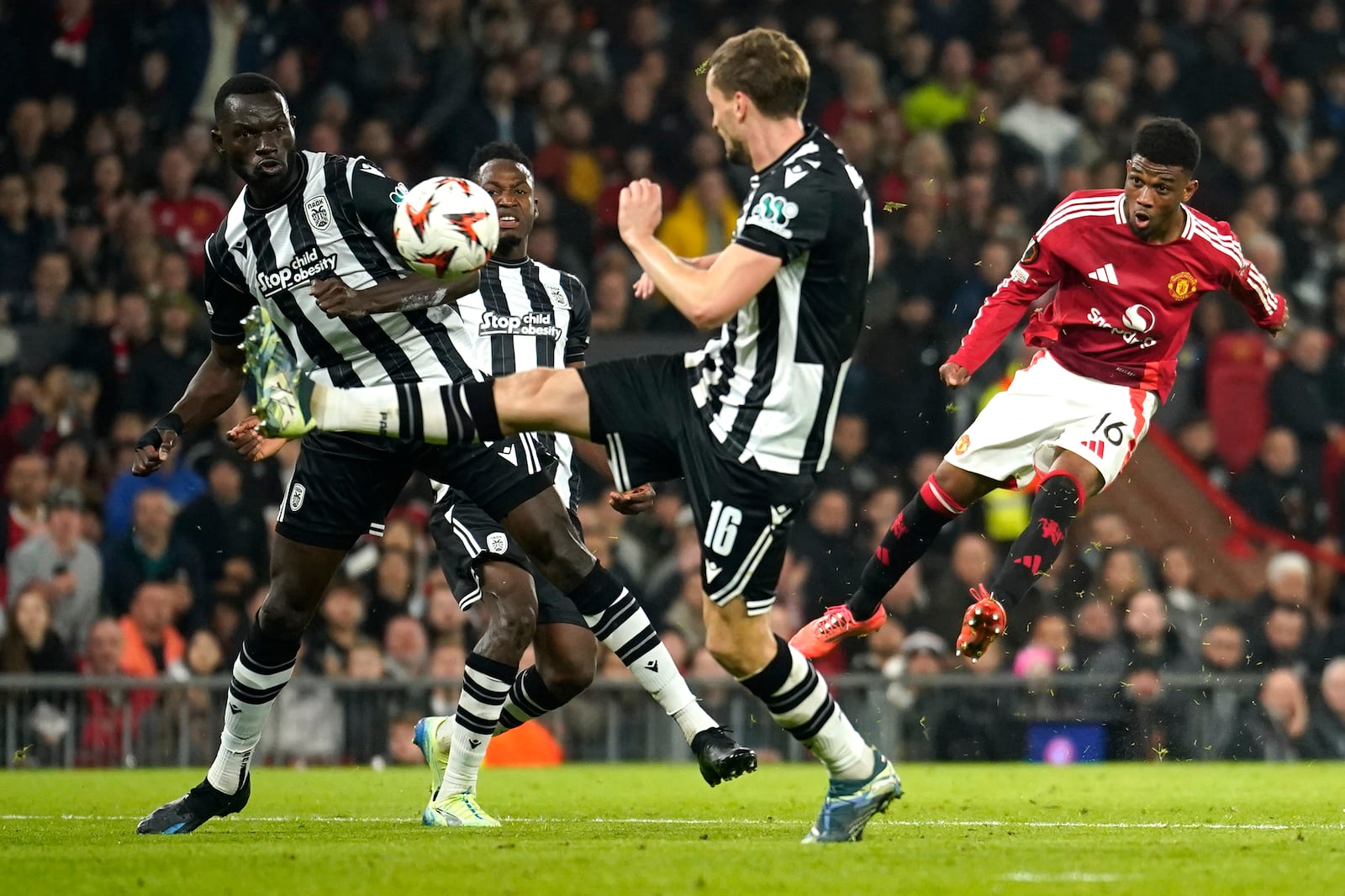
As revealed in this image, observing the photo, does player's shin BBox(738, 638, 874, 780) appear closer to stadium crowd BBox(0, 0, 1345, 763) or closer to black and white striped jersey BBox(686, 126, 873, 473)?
black and white striped jersey BBox(686, 126, 873, 473)

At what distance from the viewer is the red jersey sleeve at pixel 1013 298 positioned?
338 inches

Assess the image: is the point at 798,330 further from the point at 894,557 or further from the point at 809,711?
the point at 894,557

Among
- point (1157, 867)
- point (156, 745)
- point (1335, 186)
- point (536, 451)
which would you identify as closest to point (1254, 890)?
point (1157, 867)

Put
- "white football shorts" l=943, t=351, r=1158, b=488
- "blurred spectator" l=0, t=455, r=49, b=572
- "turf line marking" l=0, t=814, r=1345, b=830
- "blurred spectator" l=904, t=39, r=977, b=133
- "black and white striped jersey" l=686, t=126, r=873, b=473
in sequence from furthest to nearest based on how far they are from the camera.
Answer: "blurred spectator" l=904, t=39, r=977, b=133 → "blurred spectator" l=0, t=455, r=49, b=572 → "white football shorts" l=943, t=351, r=1158, b=488 → "turf line marking" l=0, t=814, r=1345, b=830 → "black and white striped jersey" l=686, t=126, r=873, b=473

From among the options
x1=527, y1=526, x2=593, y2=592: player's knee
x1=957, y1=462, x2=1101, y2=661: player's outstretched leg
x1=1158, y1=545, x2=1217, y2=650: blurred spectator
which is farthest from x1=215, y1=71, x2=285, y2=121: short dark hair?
x1=1158, y1=545, x2=1217, y2=650: blurred spectator

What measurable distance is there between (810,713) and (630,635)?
1184mm

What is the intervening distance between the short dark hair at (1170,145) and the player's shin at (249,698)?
153 inches

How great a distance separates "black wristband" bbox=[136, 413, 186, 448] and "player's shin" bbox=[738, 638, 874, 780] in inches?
93.8

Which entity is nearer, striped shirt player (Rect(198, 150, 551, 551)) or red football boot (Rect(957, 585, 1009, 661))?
striped shirt player (Rect(198, 150, 551, 551))

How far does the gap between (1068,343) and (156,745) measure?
6033 mm

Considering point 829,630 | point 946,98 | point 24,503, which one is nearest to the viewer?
point 829,630

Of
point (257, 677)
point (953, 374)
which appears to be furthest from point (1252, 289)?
point (257, 677)

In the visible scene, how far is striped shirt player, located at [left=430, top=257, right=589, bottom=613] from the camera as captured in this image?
810 centimetres

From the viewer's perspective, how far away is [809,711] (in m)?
6.43
